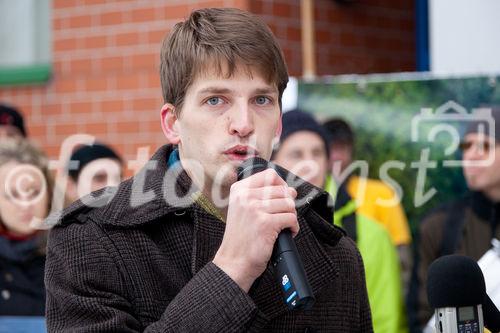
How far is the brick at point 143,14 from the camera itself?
6.41m

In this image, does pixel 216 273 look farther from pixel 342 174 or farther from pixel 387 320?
pixel 342 174

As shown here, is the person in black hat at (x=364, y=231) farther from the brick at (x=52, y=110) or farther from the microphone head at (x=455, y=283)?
the microphone head at (x=455, y=283)

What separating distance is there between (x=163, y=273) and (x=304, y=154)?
8.97 ft

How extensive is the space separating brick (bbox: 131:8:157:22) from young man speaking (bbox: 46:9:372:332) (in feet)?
13.1

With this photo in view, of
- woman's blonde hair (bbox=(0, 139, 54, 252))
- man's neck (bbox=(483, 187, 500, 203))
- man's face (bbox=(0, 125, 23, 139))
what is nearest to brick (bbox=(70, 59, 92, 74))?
man's face (bbox=(0, 125, 23, 139))

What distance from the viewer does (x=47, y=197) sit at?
201 inches

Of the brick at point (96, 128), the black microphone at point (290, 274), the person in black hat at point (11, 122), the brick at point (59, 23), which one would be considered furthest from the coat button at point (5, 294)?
the black microphone at point (290, 274)

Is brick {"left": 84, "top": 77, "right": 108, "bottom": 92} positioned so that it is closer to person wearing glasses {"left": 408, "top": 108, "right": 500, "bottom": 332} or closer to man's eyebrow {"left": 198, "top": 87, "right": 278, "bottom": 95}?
person wearing glasses {"left": 408, "top": 108, "right": 500, "bottom": 332}

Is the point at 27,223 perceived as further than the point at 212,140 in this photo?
Yes

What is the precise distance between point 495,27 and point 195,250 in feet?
12.4

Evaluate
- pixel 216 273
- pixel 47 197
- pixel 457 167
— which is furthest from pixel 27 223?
pixel 216 273

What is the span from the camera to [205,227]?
2.37 metres

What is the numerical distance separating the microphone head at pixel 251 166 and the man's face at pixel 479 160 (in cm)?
277

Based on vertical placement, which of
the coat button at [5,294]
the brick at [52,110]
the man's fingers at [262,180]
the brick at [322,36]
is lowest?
the coat button at [5,294]
